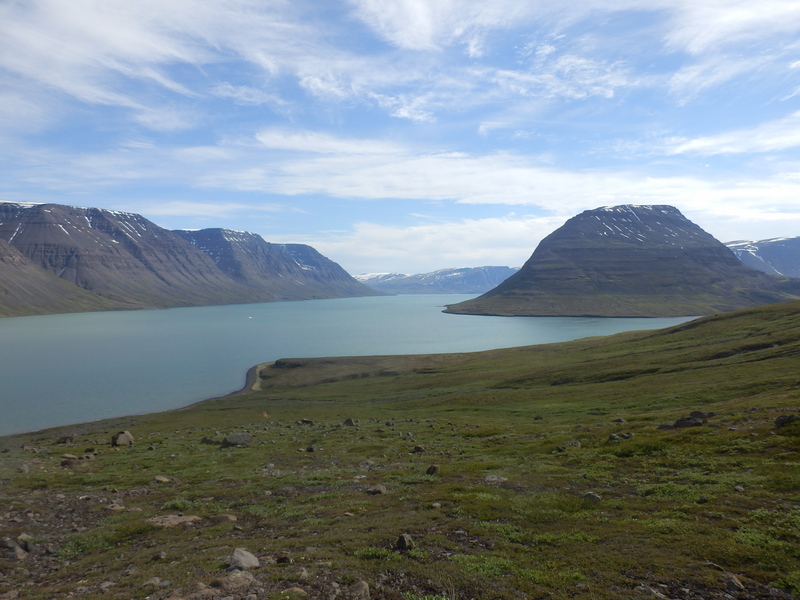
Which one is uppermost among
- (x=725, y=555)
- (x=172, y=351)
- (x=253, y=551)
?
(x=725, y=555)

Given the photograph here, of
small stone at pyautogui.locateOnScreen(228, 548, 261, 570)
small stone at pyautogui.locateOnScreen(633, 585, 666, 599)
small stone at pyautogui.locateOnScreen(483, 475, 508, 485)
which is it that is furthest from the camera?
small stone at pyautogui.locateOnScreen(483, 475, 508, 485)

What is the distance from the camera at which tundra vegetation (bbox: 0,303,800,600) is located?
40.0 ft

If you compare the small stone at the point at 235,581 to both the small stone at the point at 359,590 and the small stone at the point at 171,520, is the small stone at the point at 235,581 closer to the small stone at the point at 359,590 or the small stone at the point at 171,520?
the small stone at the point at 359,590

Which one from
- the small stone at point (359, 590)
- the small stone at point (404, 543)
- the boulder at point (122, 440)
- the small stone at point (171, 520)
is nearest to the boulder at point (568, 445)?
the small stone at point (404, 543)

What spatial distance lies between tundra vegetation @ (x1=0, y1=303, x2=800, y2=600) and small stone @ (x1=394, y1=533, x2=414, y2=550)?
0.04 metres

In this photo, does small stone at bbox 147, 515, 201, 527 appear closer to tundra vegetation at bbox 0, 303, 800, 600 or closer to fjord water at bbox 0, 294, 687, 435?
tundra vegetation at bbox 0, 303, 800, 600

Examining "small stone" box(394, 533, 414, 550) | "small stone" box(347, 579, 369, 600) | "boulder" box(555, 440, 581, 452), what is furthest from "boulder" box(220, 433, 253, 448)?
"small stone" box(347, 579, 369, 600)

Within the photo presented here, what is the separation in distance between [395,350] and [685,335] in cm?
8583

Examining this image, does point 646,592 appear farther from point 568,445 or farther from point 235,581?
point 568,445

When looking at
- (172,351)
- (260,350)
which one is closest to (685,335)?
(260,350)

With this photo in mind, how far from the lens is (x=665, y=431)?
94.2 ft

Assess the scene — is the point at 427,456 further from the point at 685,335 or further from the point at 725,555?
the point at 685,335

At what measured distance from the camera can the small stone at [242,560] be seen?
13296mm

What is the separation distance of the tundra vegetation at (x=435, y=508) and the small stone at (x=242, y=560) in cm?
46
